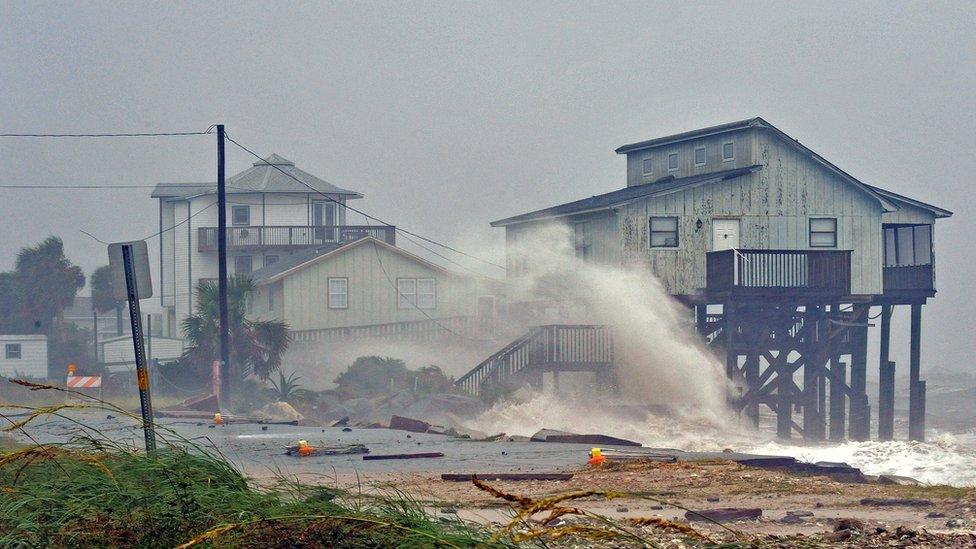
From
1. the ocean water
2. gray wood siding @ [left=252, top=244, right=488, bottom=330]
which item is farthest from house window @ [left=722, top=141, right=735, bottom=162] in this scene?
gray wood siding @ [left=252, top=244, right=488, bottom=330]

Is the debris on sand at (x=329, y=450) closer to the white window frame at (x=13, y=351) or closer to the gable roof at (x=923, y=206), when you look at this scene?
the gable roof at (x=923, y=206)

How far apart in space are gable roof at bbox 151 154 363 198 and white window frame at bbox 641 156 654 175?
2239 centimetres

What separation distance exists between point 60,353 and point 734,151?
32.2 m

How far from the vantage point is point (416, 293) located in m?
54.0

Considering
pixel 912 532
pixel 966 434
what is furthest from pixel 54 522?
pixel 966 434

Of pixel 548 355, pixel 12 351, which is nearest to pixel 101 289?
pixel 12 351

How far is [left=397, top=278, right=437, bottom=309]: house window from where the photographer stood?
176 feet

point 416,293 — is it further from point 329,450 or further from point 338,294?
point 329,450

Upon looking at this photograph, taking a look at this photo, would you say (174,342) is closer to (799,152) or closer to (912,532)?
(799,152)

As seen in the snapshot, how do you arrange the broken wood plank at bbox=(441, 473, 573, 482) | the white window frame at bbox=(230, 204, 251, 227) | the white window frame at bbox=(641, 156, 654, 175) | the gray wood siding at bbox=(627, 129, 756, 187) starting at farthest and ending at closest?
the white window frame at bbox=(230, 204, 251, 227), the white window frame at bbox=(641, 156, 654, 175), the gray wood siding at bbox=(627, 129, 756, 187), the broken wood plank at bbox=(441, 473, 573, 482)

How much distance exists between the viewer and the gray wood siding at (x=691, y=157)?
38.6 m

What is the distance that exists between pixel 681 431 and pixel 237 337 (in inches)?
573

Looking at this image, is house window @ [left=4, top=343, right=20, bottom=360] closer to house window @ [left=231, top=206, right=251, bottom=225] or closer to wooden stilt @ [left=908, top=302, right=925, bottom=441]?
house window @ [left=231, top=206, right=251, bottom=225]

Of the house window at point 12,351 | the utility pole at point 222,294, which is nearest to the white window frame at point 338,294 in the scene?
the house window at point 12,351
